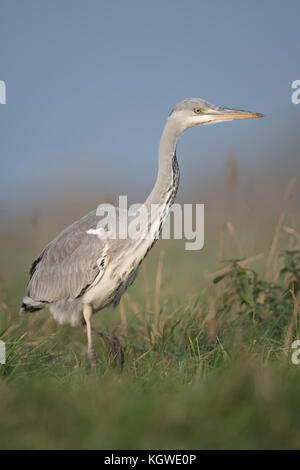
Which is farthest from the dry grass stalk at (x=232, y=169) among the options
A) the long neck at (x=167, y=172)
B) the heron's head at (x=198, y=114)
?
the long neck at (x=167, y=172)

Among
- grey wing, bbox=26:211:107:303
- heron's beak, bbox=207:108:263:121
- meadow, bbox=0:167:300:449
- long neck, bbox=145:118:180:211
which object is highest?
heron's beak, bbox=207:108:263:121

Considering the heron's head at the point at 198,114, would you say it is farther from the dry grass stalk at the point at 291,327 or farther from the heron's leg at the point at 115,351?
the heron's leg at the point at 115,351

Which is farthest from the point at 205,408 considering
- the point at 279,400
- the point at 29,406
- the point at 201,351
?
the point at 201,351

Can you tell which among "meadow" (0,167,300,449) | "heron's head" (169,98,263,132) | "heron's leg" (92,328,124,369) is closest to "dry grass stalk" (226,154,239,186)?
"meadow" (0,167,300,449)

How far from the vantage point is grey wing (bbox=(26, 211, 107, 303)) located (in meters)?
5.62

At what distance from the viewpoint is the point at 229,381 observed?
360 cm

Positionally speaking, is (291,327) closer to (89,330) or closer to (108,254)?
(108,254)

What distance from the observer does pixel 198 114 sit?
570 centimetres

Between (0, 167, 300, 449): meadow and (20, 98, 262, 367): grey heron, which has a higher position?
(20, 98, 262, 367): grey heron

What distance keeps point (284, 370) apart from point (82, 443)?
5.51ft

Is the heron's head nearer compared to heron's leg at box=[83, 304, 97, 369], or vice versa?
heron's leg at box=[83, 304, 97, 369]

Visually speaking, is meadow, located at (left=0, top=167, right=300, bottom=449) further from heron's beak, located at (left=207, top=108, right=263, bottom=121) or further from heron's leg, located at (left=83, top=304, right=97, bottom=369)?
heron's beak, located at (left=207, top=108, right=263, bottom=121)

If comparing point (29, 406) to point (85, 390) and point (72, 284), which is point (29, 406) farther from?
point (72, 284)

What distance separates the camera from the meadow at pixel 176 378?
336cm
